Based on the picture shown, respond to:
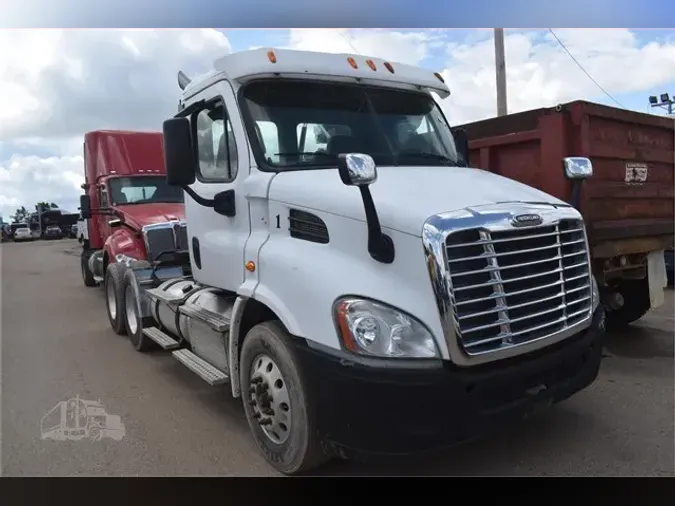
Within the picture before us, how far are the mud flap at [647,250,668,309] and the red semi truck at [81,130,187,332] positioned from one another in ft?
18.1

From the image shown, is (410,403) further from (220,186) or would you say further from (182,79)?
(182,79)

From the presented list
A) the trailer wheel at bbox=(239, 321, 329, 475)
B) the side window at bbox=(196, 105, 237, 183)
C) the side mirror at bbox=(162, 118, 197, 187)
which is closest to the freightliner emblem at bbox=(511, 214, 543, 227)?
the trailer wheel at bbox=(239, 321, 329, 475)

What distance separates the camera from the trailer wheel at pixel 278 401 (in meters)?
3.16

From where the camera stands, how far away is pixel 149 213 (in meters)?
8.48

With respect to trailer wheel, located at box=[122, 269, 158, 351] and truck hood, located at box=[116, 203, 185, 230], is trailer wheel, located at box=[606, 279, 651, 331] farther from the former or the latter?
truck hood, located at box=[116, 203, 185, 230]

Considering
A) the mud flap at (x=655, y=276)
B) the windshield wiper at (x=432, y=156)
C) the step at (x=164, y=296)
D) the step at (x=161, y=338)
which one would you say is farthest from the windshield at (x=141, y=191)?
the mud flap at (x=655, y=276)

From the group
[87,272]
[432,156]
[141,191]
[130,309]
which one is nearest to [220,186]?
[432,156]

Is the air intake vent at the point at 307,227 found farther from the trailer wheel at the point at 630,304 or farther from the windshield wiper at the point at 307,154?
the trailer wheel at the point at 630,304

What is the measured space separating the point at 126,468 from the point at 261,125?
242cm

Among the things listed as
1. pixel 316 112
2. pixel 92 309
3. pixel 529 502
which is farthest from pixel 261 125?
pixel 92 309

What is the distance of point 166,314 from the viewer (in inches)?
220

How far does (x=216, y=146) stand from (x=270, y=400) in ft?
6.31

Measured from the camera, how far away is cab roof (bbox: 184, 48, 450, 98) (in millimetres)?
3932

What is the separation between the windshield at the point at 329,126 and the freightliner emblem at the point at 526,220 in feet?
3.44
